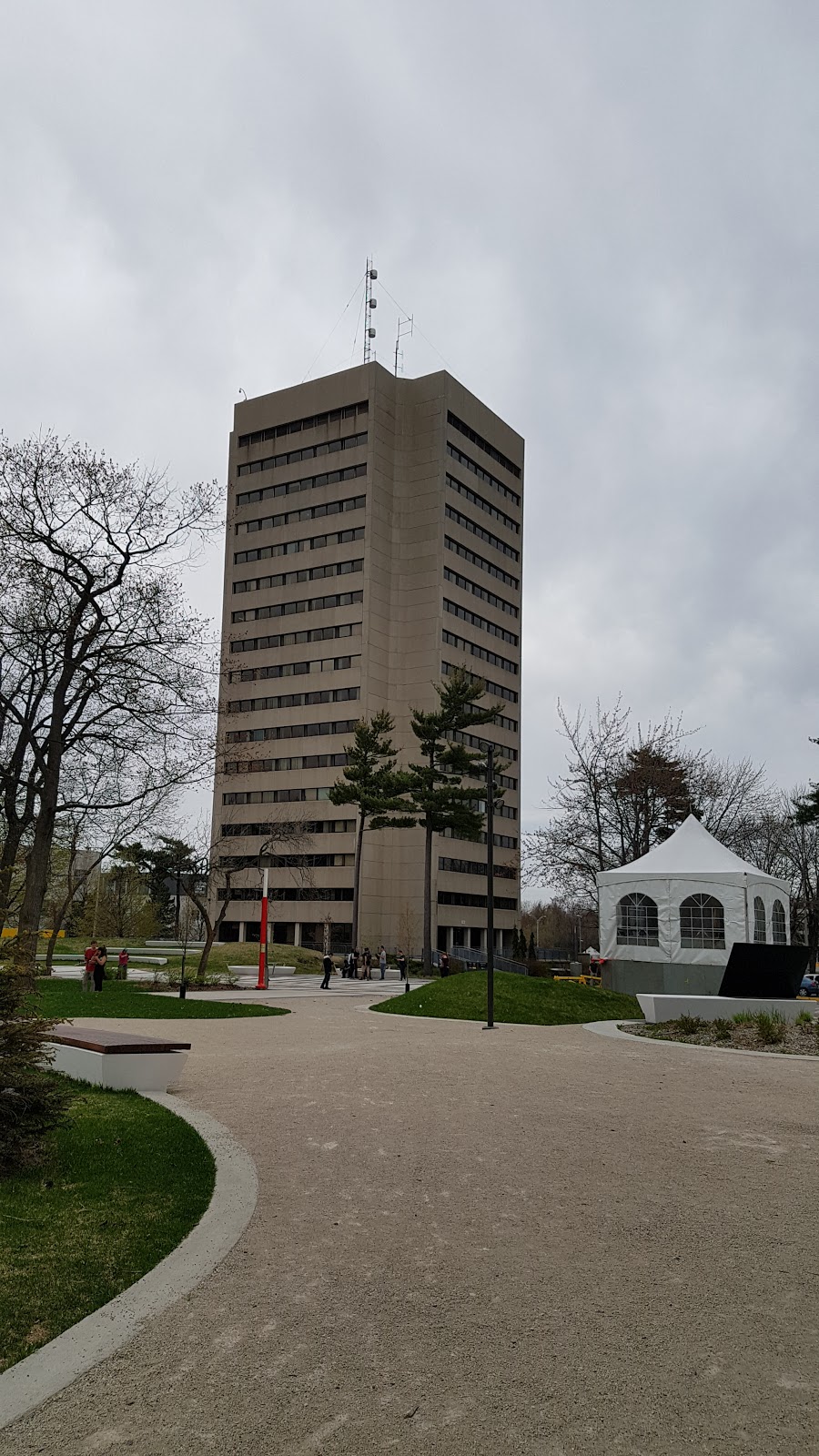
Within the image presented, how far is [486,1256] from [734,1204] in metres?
2.10

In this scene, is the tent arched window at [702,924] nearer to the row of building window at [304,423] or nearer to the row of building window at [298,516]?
the row of building window at [298,516]

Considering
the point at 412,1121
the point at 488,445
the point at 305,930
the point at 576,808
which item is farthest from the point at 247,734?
the point at 412,1121

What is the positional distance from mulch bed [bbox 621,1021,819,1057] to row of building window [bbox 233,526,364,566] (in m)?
59.5

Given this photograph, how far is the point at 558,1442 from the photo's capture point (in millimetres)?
3494

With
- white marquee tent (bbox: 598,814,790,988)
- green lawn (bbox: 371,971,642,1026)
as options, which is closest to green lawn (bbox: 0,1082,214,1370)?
green lawn (bbox: 371,971,642,1026)

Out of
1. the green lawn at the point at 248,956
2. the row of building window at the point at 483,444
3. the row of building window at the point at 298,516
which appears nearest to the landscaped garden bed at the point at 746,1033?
the green lawn at the point at 248,956

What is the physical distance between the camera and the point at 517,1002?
22984 mm

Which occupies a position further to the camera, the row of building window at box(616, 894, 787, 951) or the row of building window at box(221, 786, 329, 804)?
the row of building window at box(221, 786, 329, 804)

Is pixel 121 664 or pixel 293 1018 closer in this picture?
pixel 293 1018

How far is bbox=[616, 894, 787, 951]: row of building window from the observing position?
2989 cm

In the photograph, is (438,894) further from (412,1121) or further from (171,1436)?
(171,1436)

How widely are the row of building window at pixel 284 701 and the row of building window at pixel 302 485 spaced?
1612cm

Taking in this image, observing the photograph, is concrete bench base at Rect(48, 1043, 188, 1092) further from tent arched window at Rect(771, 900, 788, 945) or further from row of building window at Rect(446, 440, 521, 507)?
row of building window at Rect(446, 440, 521, 507)

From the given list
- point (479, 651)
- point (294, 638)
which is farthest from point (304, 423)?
point (479, 651)
